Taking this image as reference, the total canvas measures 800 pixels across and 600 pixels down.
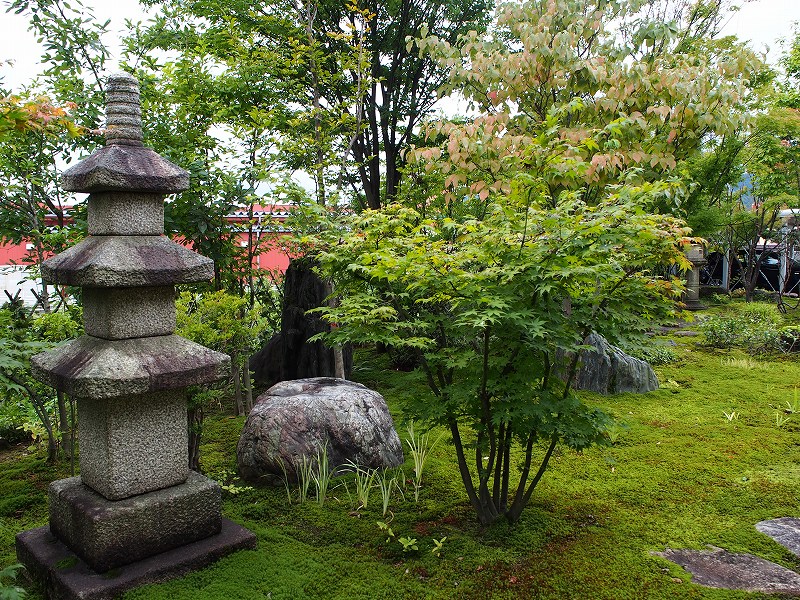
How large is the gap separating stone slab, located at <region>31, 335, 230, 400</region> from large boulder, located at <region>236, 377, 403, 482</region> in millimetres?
1503

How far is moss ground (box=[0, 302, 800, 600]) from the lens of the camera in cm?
390

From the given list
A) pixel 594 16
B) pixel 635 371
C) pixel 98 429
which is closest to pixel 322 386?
pixel 98 429

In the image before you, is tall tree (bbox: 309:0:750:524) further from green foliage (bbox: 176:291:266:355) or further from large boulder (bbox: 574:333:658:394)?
large boulder (bbox: 574:333:658:394)

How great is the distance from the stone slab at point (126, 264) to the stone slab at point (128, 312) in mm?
160

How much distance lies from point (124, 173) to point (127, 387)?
53.3 inches

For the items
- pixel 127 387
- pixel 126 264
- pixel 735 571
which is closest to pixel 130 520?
pixel 127 387

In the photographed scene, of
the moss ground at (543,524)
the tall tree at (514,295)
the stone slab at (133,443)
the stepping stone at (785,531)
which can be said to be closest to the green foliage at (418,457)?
the moss ground at (543,524)

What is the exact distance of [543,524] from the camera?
15.3 feet

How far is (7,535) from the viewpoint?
487 cm

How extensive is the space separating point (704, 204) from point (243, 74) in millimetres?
12560

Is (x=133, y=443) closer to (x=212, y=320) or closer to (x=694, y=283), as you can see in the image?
(x=212, y=320)

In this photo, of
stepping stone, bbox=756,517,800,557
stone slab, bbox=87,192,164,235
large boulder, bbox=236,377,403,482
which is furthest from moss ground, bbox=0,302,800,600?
stone slab, bbox=87,192,164,235

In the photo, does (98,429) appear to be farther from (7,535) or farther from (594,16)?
(594,16)

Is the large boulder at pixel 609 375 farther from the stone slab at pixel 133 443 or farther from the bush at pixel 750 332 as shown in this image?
the stone slab at pixel 133 443
